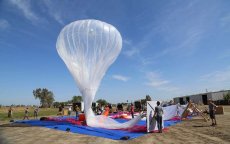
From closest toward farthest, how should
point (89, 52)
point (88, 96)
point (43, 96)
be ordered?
point (89, 52) → point (88, 96) → point (43, 96)

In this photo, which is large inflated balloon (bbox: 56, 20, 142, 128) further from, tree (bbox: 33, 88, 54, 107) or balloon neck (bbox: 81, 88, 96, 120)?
tree (bbox: 33, 88, 54, 107)

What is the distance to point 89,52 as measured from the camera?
13.7 meters

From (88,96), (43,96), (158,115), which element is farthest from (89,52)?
(43,96)

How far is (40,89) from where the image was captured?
12988cm

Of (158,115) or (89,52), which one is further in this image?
(89,52)

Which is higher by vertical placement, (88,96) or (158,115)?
(88,96)

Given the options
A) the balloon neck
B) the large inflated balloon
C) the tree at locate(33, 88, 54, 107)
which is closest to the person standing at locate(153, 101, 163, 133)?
the large inflated balloon

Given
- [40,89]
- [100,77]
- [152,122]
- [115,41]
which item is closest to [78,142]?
[152,122]

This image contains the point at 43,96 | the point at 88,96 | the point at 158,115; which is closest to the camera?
the point at 158,115

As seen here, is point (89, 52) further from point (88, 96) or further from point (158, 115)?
point (158, 115)

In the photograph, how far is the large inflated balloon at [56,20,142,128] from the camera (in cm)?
1370

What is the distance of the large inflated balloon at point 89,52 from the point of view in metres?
13.7

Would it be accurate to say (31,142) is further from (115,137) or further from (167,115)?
(167,115)

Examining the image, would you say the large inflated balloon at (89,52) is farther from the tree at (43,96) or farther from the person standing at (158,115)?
the tree at (43,96)
